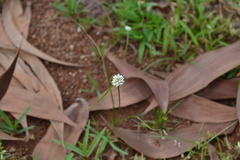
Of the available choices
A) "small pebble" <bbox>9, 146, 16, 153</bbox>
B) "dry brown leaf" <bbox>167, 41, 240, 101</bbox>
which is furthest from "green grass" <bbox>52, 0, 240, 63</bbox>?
"small pebble" <bbox>9, 146, 16, 153</bbox>

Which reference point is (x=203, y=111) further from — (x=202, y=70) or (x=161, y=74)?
(x=161, y=74)

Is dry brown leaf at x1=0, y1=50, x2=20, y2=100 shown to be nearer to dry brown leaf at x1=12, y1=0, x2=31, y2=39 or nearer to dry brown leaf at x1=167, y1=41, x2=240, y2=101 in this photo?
dry brown leaf at x1=12, y1=0, x2=31, y2=39

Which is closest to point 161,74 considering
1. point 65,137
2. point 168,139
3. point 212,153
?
point 168,139

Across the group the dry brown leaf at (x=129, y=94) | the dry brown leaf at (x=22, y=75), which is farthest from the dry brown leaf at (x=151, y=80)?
the dry brown leaf at (x=22, y=75)

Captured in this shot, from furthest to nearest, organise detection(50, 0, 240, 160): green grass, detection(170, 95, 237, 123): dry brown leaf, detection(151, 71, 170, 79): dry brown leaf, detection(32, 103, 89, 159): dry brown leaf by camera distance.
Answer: detection(50, 0, 240, 160): green grass, detection(151, 71, 170, 79): dry brown leaf, detection(170, 95, 237, 123): dry brown leaf, detection(32, 103, 89, 159): dry brown leaf

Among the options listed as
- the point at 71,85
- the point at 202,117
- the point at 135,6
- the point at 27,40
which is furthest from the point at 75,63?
the point at 202,117

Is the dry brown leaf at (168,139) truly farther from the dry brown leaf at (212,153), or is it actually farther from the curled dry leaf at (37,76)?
the curled dry leaf at (37,76)
